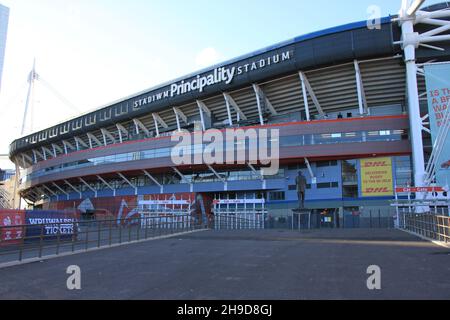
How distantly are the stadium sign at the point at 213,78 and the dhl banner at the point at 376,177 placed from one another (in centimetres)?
1397

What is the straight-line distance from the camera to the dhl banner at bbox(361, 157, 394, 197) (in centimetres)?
3712

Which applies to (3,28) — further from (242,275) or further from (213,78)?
(242,275)

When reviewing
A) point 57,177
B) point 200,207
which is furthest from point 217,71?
point 57,177

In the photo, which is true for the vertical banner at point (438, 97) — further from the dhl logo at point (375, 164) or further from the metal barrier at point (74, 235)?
the metal barrier at point (74, 235)

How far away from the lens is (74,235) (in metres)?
13.3

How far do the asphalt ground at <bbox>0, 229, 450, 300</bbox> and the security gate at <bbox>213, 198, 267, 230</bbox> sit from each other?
29.0 metres

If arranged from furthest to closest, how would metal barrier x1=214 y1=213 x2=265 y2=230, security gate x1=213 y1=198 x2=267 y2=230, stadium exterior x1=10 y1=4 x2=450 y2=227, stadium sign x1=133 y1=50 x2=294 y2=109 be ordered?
security gate x1=213 y1=198 x2=267 y2=230 → metal barrier x1=214 y1=213 x2=265 y2=230 → stadium sign x1=133 y1=50 x2=294 y2=109 → stadium exterior x1=10 y1=4 x2=450 y2=227

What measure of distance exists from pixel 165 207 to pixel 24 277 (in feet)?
128

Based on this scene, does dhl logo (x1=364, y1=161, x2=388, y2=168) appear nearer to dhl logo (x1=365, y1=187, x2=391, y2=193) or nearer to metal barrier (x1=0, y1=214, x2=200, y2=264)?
dhl logo (x1=365, y1=187, x2=391, y2=193)

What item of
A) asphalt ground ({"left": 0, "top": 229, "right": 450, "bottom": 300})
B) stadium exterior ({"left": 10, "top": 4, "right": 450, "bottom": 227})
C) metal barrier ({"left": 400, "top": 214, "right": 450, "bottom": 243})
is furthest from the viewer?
stadium exterior ({"left": 10, "top": 4, "right": 450, "bottom": 227})

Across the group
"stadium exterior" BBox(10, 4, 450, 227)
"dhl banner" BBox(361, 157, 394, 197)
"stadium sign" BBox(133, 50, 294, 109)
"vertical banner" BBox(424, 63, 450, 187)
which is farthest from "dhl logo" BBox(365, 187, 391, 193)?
"stadium sign" BBox(133, 50, 294, 109)

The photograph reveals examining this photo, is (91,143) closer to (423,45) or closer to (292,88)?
(292,88)

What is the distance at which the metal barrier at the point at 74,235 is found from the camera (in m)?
11.9

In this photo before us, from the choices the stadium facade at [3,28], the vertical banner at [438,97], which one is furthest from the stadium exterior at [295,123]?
the stadium facade at [3,28]
